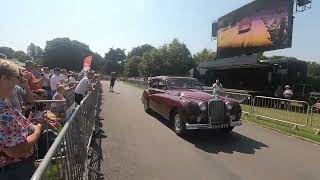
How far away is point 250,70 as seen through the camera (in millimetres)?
30422

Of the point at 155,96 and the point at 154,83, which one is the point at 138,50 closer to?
the point at 154,83

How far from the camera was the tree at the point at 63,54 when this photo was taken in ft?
324

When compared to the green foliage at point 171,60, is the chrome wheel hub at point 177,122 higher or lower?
lower

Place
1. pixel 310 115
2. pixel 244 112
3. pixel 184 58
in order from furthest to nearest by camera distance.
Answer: pixel 184 58 < pixel 244 112 < pixel 310 115

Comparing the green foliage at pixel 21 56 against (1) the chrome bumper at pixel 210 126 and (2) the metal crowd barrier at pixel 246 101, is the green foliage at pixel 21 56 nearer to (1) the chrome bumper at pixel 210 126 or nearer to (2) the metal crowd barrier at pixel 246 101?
(2) the metal crowd barrier at pixel 246 101

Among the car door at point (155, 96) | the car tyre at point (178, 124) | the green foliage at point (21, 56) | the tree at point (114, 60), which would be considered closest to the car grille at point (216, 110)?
the car tyre at point (178, 124)

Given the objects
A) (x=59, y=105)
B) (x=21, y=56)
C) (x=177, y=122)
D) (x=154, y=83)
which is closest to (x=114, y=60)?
(x=21, y=56)

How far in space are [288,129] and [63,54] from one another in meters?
92.0

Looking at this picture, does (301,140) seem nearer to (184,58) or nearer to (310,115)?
(310,115)

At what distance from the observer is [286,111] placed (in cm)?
1545

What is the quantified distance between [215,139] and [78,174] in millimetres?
6589

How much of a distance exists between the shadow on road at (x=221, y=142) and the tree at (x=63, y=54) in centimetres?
8940

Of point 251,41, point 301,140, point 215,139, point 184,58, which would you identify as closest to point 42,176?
point 215,139

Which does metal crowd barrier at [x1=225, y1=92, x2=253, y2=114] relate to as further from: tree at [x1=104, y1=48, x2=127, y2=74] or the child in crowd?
tree at [x1=104, y1=48, x2=127, y2=74]
